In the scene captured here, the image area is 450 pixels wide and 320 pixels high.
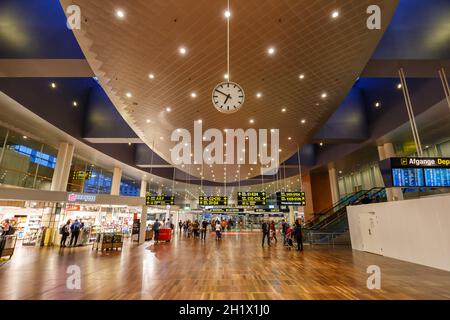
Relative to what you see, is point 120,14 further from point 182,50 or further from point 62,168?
point 62,168

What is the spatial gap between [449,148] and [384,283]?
37.4 feet

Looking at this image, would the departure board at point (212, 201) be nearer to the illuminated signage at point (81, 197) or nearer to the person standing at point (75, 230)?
the illuminated signage at point (81, 197)

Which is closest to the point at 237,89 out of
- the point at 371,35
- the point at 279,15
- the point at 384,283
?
the point at 279,15

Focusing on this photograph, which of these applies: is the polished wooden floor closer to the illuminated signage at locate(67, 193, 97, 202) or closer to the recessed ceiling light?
the illuminated signage at locate(67, 193, 97, 202)

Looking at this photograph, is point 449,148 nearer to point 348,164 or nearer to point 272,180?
point 348,164

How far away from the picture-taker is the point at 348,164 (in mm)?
Answer: 16344

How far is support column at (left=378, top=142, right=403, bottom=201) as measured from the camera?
10.1 meters

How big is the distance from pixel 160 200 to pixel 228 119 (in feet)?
24.2

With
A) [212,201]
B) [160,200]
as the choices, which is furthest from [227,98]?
[160,200]

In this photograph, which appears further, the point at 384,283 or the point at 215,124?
the point at 215,124

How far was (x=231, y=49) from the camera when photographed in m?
5.27

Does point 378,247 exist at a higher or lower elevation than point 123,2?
lower

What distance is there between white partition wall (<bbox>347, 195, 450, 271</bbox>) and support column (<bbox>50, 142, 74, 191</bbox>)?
52.5 ft

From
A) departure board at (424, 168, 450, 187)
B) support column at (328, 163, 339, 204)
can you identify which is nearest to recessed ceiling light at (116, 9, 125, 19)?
departure board at (424, 168, 450, 187)
